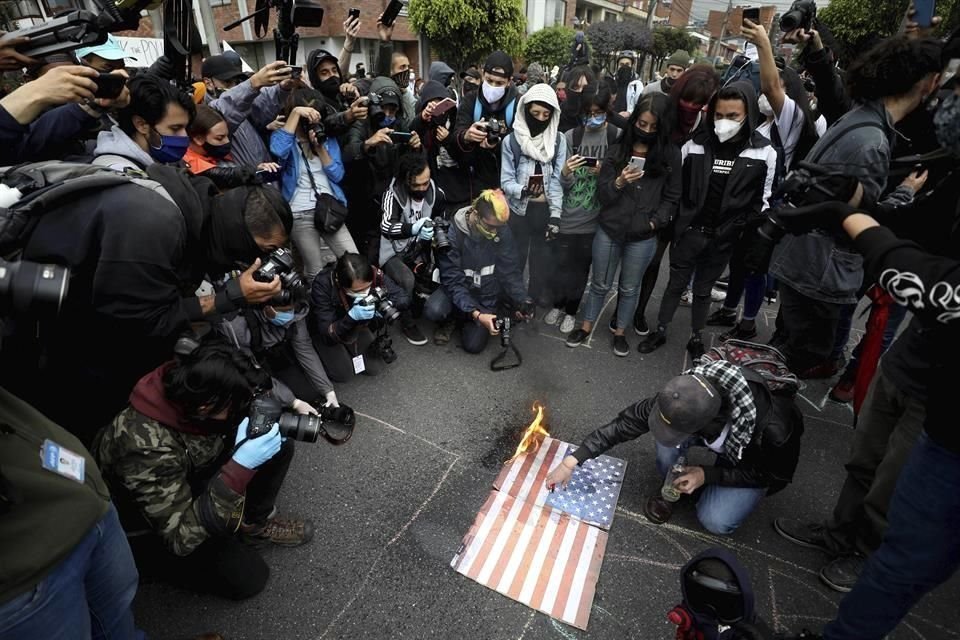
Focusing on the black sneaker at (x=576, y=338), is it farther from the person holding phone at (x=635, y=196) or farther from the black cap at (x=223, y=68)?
the black cap at (x=223, y=68)

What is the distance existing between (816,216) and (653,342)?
2.98m

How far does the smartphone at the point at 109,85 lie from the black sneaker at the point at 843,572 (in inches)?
188

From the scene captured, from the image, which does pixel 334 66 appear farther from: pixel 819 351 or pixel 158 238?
pixel 819 351

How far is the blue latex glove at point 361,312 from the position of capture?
3.80m

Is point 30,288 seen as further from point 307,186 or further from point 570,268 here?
point 570,268

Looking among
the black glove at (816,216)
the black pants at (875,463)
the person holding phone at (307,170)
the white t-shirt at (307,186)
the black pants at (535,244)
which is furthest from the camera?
the black pants at (535,244)

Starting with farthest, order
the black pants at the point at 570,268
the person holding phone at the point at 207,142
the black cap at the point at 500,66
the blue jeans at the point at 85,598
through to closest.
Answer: the black cap at the point at 500,66, the black pants at the point at 570,268, the person holding phone at the point at 207,142, the blue jeans at the point at 85,598

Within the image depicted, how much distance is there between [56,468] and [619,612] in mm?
2529

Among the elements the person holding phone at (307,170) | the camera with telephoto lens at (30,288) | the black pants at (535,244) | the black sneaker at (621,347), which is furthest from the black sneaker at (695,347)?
the camera with telephoto lens at (30,288)

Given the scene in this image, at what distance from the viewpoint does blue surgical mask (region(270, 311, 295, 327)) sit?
3475mm

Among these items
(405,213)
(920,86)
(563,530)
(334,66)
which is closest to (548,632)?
(563,530)

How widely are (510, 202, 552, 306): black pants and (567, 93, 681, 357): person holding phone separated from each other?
2.23 feet

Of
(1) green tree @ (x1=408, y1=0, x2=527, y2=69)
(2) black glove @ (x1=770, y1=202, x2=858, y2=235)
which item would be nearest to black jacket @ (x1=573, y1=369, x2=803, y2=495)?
(2) black glove @ (x1=770, y1=202, x2=858, y2=235)

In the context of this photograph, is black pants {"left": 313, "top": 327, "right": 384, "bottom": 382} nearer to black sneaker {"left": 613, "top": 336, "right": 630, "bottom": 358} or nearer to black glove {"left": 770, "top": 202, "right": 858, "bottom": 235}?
black sneaker {"left": 613, "top": 336, "right": 630, "bottom": 358}
